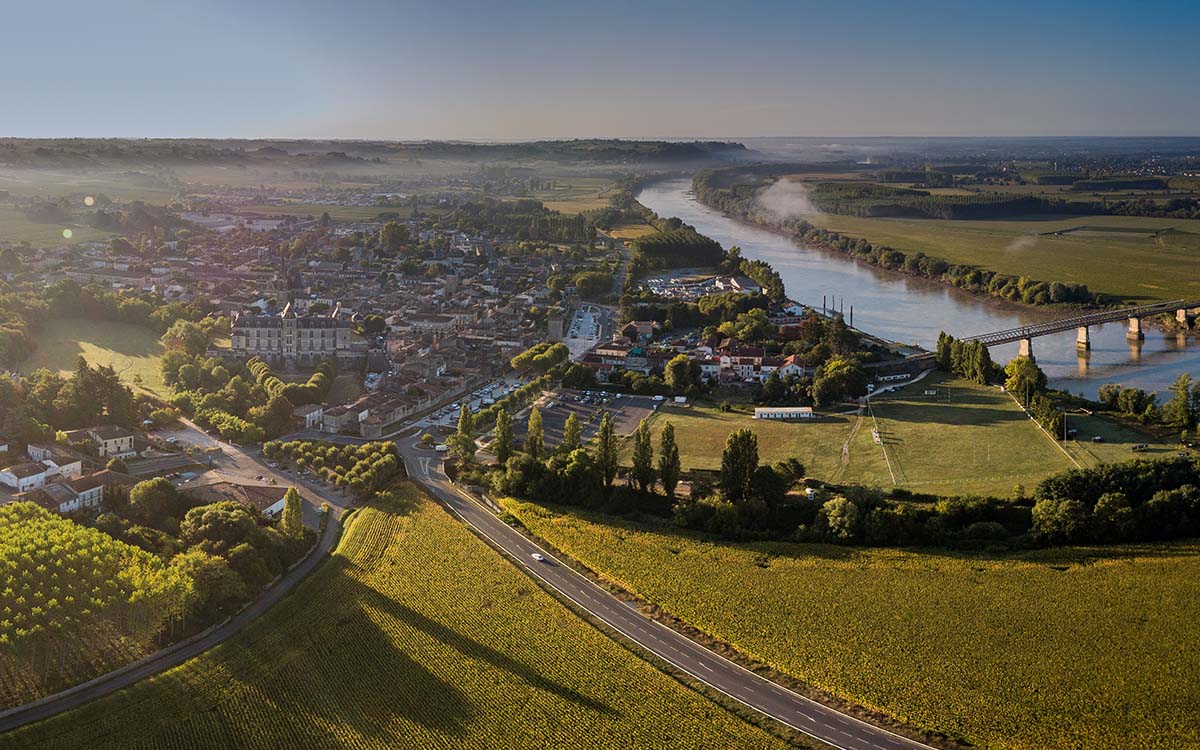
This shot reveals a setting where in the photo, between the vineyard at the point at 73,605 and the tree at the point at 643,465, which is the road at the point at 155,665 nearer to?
the vineyard at the point at 73,605

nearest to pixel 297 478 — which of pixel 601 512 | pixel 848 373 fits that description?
pixel 601 512

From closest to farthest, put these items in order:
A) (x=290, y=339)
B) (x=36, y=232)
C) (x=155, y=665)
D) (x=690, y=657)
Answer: (x=155, y=665), (x=690, y=657), (x=290, y=339), (x=36, y=232)

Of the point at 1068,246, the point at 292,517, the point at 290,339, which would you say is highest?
the point at 1068,246

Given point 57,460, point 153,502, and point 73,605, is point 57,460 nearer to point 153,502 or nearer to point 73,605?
point 153,502

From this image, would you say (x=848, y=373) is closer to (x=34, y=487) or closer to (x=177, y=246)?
(x=34, y=487)

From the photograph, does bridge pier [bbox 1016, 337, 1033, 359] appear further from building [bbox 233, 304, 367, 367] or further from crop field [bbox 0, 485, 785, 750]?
crop field [bbox 0, 485, 785, 750]

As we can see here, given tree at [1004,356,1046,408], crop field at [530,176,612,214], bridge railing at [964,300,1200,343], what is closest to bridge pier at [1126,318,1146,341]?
bridge railing at [964,300,1200,343]

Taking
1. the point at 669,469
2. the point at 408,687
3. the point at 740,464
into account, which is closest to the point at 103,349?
the point at 669,469
